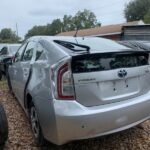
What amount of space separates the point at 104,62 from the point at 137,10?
173 feet

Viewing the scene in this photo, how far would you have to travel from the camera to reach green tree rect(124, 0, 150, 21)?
53.3m

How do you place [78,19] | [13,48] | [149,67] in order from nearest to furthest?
[149,67] → [13,48] → [78,19]

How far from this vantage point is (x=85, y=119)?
3.16 m

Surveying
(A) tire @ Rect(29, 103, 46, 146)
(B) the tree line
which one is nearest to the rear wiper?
(A) tire @ Rect(29, 103, 46, 146)

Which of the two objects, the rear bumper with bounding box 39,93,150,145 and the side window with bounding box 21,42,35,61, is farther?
the side window with bounding box 21,42,35,61

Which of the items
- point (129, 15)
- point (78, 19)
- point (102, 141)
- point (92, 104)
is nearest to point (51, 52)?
point (92, 104)

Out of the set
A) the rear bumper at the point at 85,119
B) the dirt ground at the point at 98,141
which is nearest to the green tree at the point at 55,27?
the dirt ground at the point at 98,141

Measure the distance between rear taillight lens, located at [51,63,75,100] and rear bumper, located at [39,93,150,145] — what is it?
68 mm

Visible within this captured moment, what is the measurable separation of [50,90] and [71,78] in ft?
0.99

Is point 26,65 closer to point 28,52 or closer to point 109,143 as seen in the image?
point 28,52

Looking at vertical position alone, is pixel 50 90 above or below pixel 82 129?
above

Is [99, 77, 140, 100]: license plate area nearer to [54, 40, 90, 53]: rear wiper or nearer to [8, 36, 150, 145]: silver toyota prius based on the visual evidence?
[8, 36, 150, 145]: silver toyota prius

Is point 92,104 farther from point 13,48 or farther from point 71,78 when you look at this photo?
point 13,48

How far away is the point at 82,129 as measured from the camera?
3.19 meters
